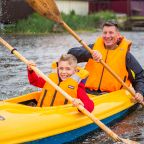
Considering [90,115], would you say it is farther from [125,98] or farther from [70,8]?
[70,8]

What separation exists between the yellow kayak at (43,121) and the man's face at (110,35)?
0.86 metres

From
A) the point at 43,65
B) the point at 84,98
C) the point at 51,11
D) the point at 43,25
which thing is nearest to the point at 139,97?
the point at 84,98

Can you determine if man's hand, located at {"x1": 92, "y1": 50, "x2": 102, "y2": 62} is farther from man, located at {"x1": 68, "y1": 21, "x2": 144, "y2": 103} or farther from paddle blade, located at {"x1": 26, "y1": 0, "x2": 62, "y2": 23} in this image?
paddle blade, located at {"x1": 26, "y1": 0, "x2": 62, "y2": 23}

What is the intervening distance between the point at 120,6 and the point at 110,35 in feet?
74.9

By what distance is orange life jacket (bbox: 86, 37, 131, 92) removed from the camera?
6.54m

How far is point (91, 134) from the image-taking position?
→ 5.71 metres

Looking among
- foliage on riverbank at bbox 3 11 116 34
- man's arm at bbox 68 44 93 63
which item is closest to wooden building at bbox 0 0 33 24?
foliage on riverbank at bbox 3 11 116 34

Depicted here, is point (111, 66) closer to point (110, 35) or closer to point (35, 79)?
point (110, 35)

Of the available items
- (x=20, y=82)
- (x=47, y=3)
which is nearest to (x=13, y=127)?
(x=47, y=3)

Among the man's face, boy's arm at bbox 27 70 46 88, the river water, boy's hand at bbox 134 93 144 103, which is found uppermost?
the man's face

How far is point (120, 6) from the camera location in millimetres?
28922

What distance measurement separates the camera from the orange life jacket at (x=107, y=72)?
6.54 meters

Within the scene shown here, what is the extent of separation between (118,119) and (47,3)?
167 cm

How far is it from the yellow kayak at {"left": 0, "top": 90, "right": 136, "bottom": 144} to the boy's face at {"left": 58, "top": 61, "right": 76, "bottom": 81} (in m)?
0.32
